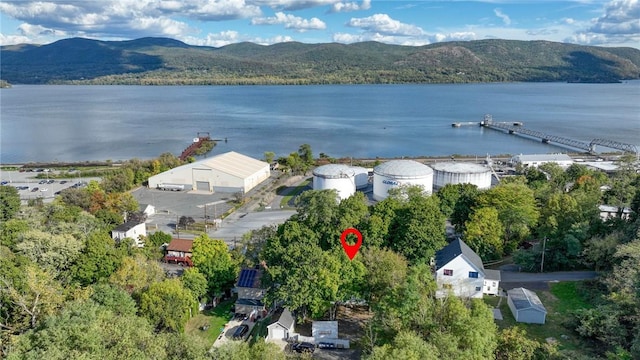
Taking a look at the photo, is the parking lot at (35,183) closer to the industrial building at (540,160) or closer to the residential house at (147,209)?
the residential house at (147,209)

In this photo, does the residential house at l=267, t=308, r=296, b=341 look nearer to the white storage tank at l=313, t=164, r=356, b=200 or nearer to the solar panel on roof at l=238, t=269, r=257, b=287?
the solar panel on roof at l=238, t=269, r=257, b=287

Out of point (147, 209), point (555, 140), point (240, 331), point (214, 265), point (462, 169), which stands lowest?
point (240, 331)

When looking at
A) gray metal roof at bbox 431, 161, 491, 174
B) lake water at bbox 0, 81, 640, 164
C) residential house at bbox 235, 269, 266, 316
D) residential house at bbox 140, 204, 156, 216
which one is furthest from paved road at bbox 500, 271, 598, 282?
lake water at bbox 0, 81, 640, 164

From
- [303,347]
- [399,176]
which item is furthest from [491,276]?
[399,176]

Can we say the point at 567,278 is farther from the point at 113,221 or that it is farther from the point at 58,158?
the point at 58,158

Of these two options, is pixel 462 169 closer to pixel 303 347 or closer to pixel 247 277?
pixel 247 277
